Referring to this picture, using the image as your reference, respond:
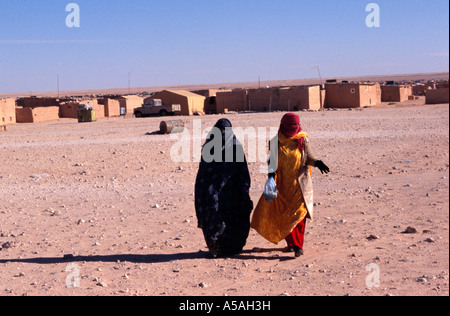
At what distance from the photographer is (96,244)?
6.53 metres

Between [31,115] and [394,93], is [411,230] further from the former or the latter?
[394,93]

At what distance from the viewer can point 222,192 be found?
5730 millimetres

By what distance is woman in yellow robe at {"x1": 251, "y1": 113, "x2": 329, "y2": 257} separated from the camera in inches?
220

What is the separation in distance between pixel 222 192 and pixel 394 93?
36.6 m

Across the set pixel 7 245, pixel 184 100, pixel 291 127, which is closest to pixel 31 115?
pixel 184 100

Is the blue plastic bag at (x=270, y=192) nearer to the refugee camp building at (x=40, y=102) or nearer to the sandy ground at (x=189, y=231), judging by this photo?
the sandy ground at (x=189, y=231)

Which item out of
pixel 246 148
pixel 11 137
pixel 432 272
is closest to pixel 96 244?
pixel 432 272

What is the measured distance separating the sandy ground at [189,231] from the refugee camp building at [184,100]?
2202 cm

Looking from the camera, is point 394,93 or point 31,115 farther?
point 394,93

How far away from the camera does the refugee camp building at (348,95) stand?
3422 cm

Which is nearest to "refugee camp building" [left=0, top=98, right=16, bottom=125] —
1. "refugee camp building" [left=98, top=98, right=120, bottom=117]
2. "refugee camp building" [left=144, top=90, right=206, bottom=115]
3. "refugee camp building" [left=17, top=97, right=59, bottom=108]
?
"refugee camp building" [left=98, top=98, right=120, bottom=117]

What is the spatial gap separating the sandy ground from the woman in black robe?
23cm

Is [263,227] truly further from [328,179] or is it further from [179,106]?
[179,106]

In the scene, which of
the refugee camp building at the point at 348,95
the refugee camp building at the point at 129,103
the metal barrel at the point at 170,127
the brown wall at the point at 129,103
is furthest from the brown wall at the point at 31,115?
the refugee camp building at the point at 348,95
